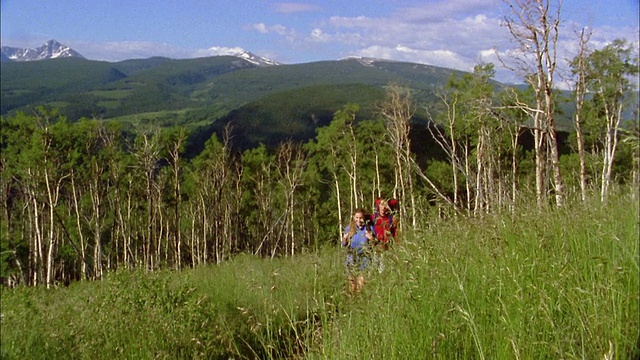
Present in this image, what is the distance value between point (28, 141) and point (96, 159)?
152 inches

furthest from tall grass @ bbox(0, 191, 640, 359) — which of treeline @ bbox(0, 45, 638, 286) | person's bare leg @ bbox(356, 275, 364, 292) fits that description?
treeline @ bbox(0, 45, 638, 286)

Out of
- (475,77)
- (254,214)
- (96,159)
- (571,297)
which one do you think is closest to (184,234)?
(254,214)

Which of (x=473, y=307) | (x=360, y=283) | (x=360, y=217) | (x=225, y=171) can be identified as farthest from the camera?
(x=225, y=171)

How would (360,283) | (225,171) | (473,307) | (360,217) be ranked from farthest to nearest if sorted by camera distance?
(225,171), (360,217), (360,283), (473,307)

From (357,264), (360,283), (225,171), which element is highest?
(357,264)

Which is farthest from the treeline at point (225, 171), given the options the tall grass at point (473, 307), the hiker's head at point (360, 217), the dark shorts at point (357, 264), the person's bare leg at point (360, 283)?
the person's bare leg at point (360, 283)

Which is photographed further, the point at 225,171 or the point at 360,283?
the point at 225,171

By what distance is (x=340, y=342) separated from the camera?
333 centimetres

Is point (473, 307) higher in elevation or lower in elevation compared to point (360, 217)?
higher

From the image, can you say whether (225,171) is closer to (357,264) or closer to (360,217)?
(360,217)

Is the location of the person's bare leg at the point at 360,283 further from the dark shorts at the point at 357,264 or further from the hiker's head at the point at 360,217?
the hiker's head at the point at 360,217

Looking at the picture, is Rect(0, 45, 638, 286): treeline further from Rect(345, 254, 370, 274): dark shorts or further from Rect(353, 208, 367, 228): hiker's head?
Rect(345, 254, 370, 274): dark shorts

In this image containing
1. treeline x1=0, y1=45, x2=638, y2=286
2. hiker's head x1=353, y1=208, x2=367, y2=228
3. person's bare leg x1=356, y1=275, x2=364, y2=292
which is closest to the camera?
person's bare leg x1=356, y1=275, x2=364, y2=292

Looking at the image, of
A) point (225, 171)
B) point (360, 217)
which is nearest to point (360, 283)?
point (360, 217)
